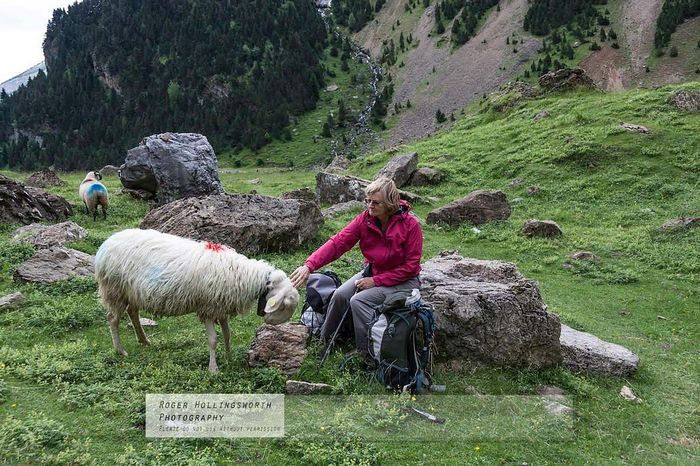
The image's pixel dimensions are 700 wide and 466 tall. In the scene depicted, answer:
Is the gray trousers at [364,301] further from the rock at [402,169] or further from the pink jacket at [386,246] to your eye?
the rock at [402,169]

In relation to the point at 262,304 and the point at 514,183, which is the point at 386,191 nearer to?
the point at 262,304

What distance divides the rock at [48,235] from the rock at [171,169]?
6875 mm

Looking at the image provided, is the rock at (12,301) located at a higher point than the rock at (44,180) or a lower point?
lower

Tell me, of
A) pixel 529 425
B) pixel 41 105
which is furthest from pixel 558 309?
pixel 41 105

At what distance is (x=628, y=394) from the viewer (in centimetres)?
707

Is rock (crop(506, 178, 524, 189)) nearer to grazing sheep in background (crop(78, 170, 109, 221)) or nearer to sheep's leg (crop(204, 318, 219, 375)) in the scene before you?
grazing sheep in background (crop(78, 170, 109, 221))

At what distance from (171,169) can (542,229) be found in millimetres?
15847

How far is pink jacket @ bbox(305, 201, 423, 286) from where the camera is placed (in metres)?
6.99

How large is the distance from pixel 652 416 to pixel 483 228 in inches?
470

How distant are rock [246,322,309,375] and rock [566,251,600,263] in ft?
36.9

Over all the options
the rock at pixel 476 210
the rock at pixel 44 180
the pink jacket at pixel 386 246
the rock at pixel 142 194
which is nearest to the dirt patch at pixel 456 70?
the rock at pixel 44 180

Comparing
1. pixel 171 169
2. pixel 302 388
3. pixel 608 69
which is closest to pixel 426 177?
pixel 171 169

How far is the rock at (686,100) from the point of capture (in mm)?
25844

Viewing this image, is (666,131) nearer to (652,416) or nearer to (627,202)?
(627,202)
